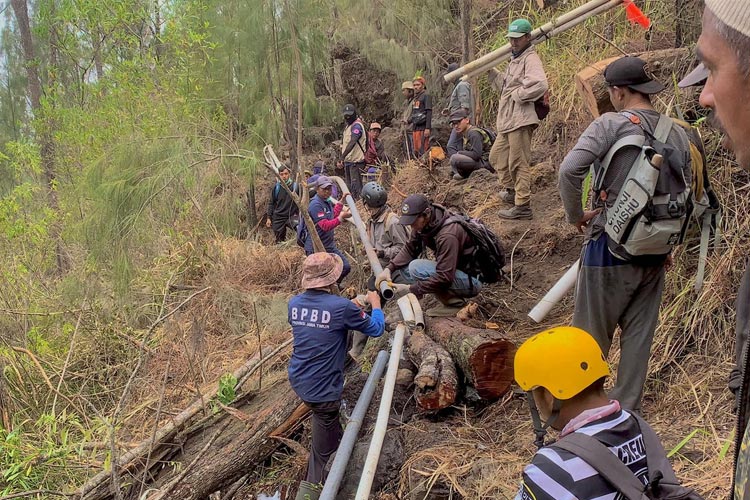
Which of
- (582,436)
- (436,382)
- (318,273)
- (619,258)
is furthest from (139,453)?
(582,436)

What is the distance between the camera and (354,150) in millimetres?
11695

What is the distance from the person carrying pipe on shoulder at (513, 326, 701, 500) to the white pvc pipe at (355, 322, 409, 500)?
65.2 inches

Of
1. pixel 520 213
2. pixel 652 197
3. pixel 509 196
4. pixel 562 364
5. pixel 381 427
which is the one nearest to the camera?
pixel 562 364

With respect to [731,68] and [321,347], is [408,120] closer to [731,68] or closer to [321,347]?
[321,347]

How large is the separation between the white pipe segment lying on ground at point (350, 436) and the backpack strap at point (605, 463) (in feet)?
8.18

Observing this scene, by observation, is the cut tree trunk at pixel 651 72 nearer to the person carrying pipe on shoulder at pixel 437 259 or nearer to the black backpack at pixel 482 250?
the black backpack at pixel 482 250

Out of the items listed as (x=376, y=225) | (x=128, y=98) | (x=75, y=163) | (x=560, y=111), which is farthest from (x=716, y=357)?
(x=75, y=163)

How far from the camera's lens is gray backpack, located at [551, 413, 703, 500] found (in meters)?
1.78

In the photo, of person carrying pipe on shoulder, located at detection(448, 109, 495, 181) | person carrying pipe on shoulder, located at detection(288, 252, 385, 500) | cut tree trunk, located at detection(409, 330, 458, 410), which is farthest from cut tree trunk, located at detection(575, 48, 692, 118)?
person carrying pipe on shoulder, located at detection(288, 252, 385, 500)

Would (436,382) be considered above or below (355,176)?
below

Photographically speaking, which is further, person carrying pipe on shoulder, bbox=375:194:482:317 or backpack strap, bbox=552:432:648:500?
person carrying pipe on shoulder, bbox=375:194:482:317

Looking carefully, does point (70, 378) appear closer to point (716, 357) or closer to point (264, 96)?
point (264, 96)

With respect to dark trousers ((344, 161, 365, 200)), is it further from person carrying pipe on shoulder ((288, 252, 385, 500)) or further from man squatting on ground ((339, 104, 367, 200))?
person carrying pipe on shoulder ((288, 252, 385, 500))

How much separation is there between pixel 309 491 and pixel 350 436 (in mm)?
667
